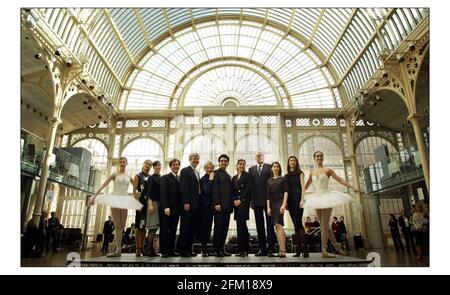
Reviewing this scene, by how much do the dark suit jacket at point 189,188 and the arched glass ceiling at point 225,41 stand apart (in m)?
10.5

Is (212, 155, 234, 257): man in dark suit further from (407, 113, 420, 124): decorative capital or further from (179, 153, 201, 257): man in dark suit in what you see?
(407, 113, 420, 124): decorative capital

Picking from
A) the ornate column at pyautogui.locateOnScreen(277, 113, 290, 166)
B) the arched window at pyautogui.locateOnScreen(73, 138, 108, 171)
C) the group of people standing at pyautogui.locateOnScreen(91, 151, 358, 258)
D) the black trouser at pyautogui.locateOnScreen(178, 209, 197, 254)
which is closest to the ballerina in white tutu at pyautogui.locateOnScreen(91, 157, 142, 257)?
the group of people standing at pyautogui.locateOnScreen(91, 151, 358, 258)

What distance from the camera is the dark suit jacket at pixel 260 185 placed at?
5687mm

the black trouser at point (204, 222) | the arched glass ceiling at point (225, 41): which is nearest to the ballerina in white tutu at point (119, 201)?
the black trouser at point (204, 222)

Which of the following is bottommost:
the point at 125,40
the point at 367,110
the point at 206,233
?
the point at 206,233

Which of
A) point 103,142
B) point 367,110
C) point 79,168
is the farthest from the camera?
point 103,142

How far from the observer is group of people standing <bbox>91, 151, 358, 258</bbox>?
17.6ft

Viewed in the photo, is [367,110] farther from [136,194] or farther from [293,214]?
[136,194]

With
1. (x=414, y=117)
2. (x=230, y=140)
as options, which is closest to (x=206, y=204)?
(x=414, y=117)

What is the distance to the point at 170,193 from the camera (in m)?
5.62

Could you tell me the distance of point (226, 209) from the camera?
18.1 ft

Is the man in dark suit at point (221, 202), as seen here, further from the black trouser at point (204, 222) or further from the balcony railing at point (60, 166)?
the balcony railing at point (60, 166)
